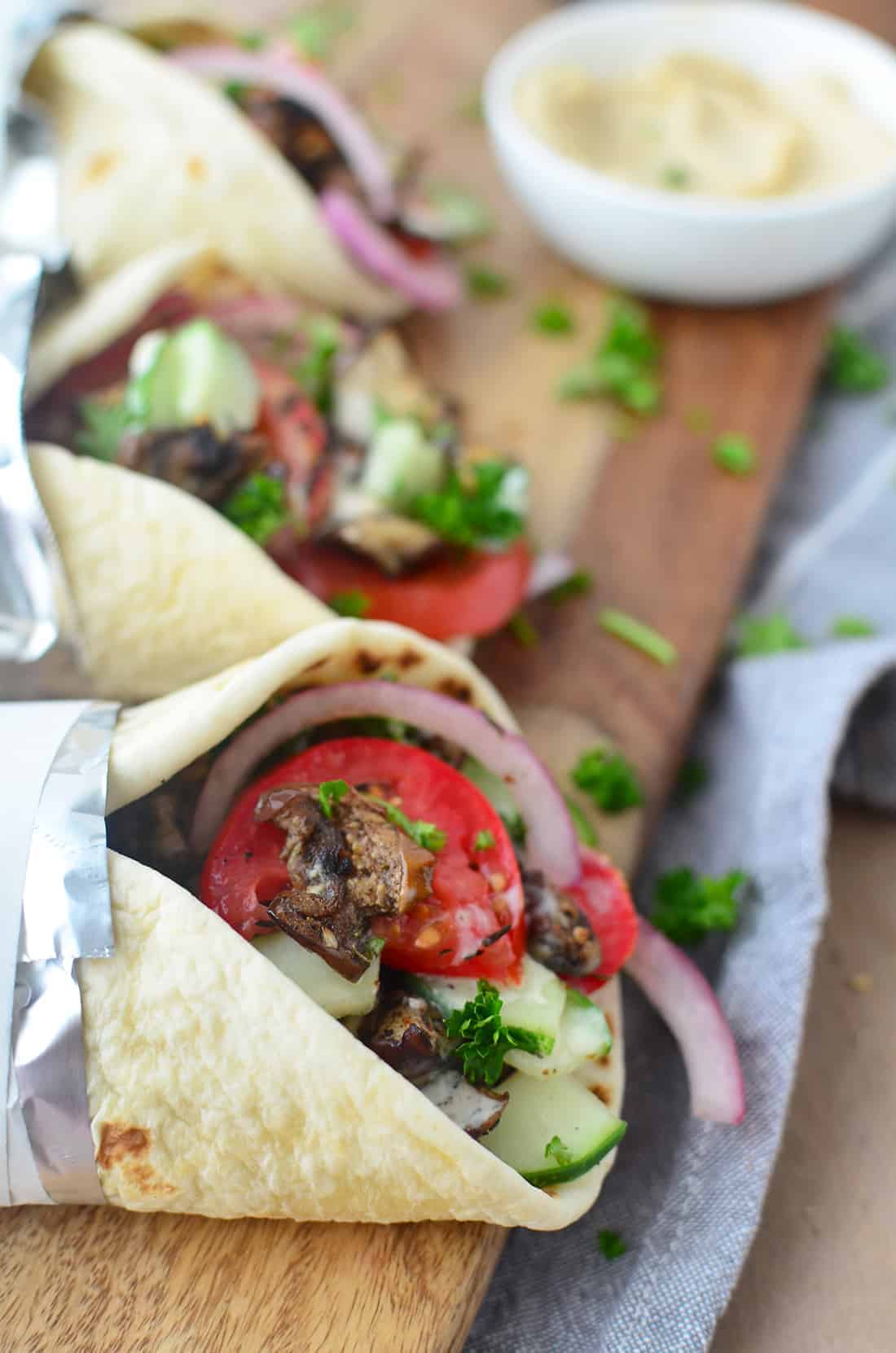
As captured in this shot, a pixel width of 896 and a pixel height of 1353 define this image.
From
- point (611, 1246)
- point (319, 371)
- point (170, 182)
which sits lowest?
point (611, 1246)

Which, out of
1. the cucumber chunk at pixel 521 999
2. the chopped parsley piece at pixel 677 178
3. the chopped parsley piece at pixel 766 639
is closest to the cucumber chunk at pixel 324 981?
the cucumber chunk at pixel 521 999

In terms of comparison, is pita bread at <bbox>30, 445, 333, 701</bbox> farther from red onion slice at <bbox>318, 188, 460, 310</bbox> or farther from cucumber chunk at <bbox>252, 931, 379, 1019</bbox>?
red onion slice at <bbox>318, 188, 460, 310</bbox>

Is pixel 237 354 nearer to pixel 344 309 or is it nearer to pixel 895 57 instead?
pixel 344 309

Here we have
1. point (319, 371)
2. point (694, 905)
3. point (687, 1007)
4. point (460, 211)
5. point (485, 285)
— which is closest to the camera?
point (687, 1007)

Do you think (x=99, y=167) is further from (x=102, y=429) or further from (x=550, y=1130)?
(x=550, y=1130)

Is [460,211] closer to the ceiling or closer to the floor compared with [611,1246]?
closer to the ceiling

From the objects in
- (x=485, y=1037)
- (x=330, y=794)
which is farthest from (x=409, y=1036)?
(x=330, y=794)

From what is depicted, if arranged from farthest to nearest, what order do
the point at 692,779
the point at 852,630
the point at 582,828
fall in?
the point at 852,630 → the point at 692,779 → the point at 582,828
